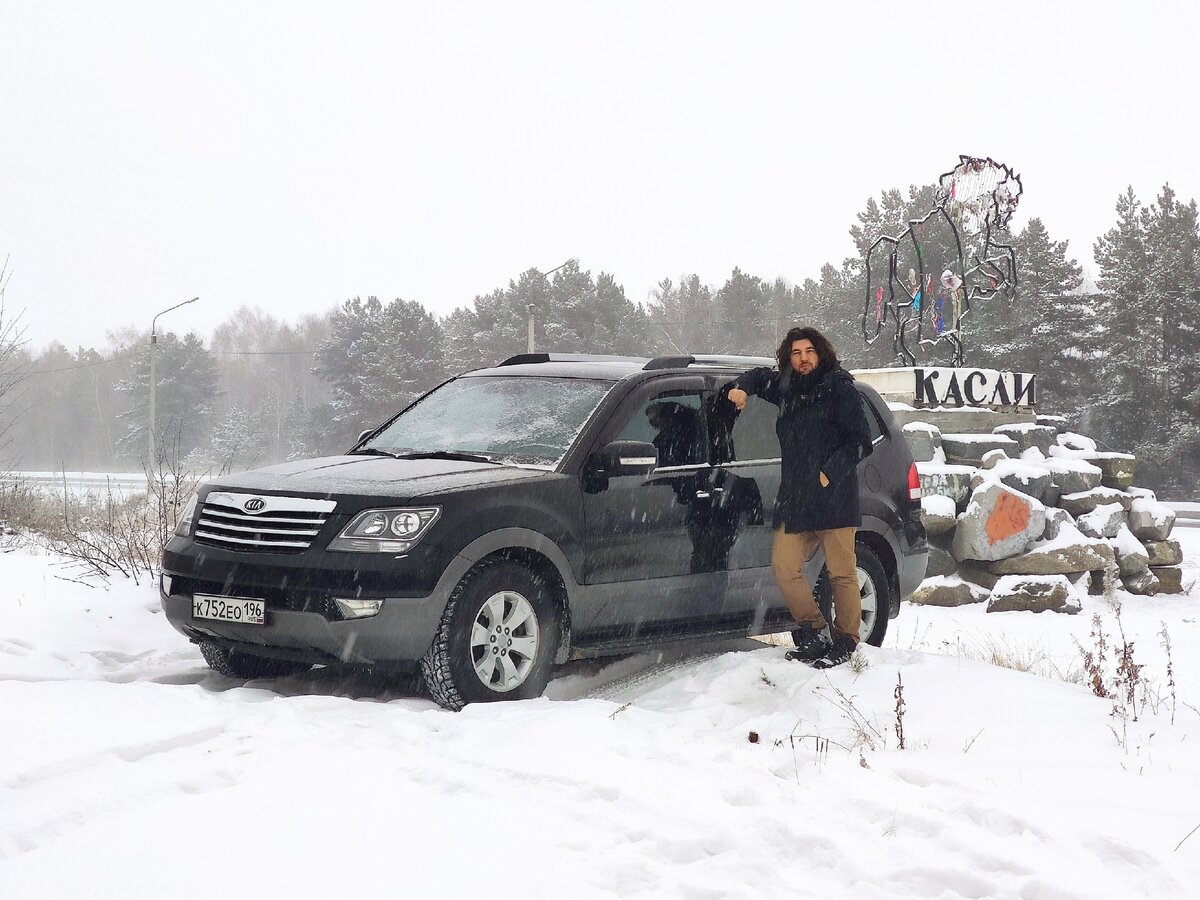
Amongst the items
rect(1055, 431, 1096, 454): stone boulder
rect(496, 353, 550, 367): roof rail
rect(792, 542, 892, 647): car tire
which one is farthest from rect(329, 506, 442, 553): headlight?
rect(1055, 431, 1096, 454): stone boulder

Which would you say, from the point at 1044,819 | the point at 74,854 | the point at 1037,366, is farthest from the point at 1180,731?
the point at 1037,366

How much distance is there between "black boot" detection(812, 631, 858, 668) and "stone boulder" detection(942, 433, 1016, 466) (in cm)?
1053

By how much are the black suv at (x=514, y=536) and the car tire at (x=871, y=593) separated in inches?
0.5

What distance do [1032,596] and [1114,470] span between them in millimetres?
4013

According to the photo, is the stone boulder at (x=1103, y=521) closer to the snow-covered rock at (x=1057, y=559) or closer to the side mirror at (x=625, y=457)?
the snow-covered rock at (x=1057, y=559)

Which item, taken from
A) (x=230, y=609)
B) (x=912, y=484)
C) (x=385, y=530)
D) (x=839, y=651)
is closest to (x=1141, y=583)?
(x=912, y=484)

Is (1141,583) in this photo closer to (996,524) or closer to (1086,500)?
(1086,500)

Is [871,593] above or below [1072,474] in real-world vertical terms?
below

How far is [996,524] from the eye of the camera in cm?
1531

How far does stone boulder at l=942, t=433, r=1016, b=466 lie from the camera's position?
16.4 meters

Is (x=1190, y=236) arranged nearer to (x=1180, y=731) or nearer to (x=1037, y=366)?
(x=1037, y=366)

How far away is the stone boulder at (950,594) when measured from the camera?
1523 cm

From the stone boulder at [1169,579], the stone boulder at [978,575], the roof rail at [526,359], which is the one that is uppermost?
the roof rail at [526,359]

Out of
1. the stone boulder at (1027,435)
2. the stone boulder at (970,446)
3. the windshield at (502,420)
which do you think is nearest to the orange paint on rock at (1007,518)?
the stone boulder at (970,446)
